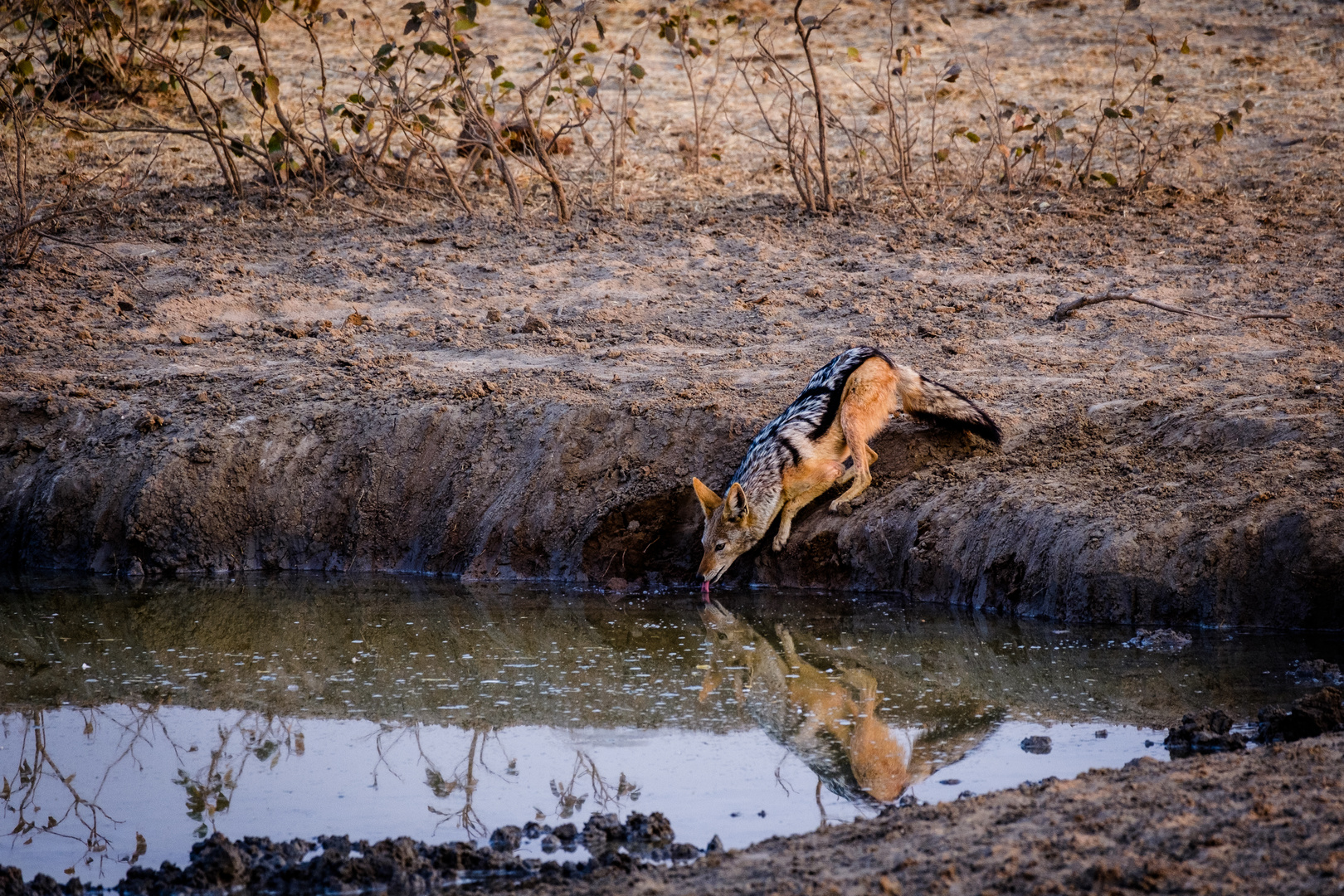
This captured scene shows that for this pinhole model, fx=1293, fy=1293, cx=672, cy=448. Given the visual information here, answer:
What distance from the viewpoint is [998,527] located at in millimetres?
7512

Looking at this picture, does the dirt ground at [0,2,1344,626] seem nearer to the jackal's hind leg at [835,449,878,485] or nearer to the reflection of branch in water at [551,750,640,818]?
the jackal's hind leg at [835,449,878,485]

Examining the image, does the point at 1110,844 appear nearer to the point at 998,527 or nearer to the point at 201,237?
the point at 998,527

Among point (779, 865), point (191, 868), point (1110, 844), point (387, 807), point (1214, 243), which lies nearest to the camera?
point (1110, 844)

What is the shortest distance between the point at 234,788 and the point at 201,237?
8444 millimetres

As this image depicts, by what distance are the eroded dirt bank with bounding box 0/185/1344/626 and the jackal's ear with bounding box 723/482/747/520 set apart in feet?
1.99

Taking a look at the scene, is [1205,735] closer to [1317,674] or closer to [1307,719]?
[1307,719]

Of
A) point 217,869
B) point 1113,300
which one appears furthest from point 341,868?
point 1113,300

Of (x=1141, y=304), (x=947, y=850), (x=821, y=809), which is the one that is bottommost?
(x=821, y=809)

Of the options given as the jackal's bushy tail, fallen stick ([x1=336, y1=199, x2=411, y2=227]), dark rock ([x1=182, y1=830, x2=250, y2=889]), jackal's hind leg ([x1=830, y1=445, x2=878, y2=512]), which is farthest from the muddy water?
fallen stick ([x1=336, y1=199, x2=411, y2=227])

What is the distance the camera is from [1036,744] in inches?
202

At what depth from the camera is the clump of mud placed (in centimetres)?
401

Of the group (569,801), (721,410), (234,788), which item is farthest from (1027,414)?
(234,788)

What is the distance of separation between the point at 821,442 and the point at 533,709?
9.92ft

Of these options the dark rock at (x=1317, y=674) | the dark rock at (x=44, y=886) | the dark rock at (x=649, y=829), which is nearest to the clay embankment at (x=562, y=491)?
the dark rock at (x=1317, y=674)
